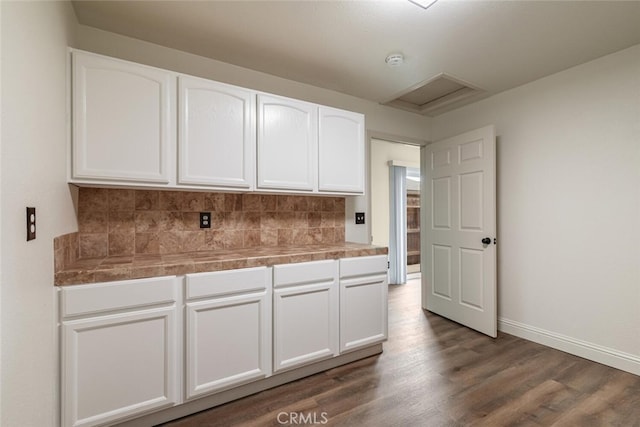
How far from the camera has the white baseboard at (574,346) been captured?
221 centimetres

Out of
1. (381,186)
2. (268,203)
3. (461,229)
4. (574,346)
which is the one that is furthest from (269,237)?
(381,186)

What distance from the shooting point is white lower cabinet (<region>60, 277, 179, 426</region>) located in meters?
1.44

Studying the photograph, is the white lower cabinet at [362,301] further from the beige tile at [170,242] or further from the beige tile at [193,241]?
the beige tile at [170,242]

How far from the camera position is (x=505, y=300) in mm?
2992

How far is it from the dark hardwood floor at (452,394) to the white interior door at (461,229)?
55 cm

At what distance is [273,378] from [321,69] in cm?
244

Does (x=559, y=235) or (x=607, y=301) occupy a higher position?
(x=559, y=235)

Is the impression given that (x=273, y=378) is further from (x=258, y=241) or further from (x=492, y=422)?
(x=492, y=422)

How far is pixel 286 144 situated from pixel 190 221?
927mm

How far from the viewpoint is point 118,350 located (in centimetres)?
153

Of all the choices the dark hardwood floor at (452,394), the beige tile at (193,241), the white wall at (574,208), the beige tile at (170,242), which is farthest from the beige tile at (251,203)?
the white wall at (574,208)

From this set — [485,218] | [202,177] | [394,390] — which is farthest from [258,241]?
[485,218]

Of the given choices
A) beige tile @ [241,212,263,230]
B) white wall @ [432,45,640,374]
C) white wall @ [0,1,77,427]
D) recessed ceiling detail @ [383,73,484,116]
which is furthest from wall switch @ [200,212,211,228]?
white wall @ [432,45,640,374]

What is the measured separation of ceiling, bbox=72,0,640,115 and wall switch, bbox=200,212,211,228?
124 cm
